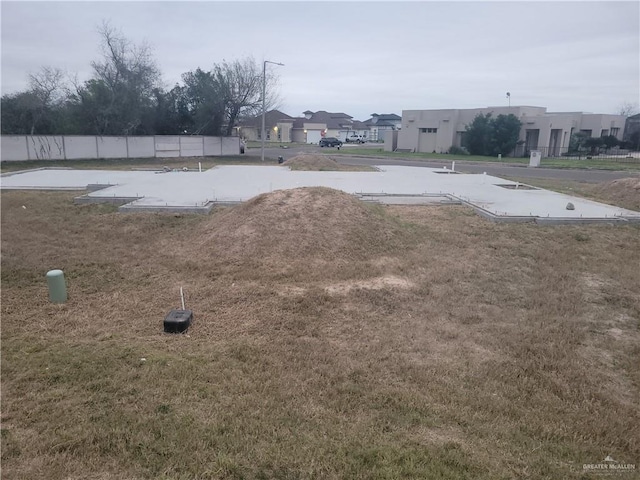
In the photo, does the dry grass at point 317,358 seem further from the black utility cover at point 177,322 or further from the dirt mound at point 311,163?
the dirt mound at point 311,163

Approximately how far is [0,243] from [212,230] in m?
3.75

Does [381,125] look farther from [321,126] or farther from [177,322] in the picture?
[177,322]

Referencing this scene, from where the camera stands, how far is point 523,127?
37.2m

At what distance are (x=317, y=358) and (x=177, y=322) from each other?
5.11 ft

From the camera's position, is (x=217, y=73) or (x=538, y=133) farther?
(x=538, y=133)

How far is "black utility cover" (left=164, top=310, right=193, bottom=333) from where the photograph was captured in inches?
184

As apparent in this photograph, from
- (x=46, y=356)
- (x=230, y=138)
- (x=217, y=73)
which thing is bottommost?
(x=46, y=356)

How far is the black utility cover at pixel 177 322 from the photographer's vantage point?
4.68 meters

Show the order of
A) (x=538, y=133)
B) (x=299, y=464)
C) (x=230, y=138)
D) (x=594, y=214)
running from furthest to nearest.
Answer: (x=538, y=133), (x=230, y=138), (x=594, y=214), (x=299, y=464)

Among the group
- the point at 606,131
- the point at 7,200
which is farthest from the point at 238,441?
the point at 606,131

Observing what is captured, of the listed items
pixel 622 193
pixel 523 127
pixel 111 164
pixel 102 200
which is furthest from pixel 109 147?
pixel 523 127

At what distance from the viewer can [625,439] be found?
3.11 meters

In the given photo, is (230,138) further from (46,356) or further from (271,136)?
(271,136)

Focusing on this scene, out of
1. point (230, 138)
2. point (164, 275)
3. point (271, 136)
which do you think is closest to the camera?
point (164, 275)
